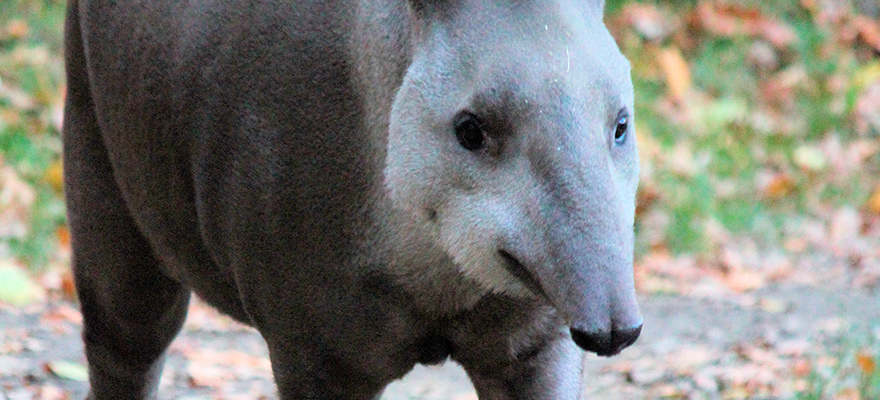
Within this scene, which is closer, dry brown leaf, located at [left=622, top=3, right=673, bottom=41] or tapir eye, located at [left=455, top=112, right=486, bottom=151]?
tapir eye, located at [left=455, top=112, right=486, bottom=151]

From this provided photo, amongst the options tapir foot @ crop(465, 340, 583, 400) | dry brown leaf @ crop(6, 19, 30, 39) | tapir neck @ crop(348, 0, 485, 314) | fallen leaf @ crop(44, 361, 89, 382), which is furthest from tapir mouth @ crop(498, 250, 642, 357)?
dry brown leaf @ crop(6, 19, 30, 39)

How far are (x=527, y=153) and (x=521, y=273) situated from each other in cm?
24

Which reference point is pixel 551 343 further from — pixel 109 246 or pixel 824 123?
pixel 824 123

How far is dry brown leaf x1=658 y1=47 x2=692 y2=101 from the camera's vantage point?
356 inches

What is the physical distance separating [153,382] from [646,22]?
629 centimetres

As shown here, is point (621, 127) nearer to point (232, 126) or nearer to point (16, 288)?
point (232, 126)

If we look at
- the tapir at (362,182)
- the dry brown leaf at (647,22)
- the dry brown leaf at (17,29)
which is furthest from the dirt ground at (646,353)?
the dry brown leaf at (647,22)

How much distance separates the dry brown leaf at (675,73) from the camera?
9055 millimetres

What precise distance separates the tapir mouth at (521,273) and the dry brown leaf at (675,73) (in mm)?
6564

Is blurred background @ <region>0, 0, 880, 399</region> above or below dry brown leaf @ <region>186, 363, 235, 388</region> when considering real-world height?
below

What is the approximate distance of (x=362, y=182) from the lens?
308 centimetres

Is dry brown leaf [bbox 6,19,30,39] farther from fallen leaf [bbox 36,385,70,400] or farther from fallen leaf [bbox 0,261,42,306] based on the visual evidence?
fallen leaf [bbox 36,385,70,400]

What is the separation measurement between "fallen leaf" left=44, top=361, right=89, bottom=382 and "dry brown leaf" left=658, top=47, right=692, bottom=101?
5.05 metres

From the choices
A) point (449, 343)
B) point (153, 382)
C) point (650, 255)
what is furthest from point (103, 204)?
point (650, 255)
